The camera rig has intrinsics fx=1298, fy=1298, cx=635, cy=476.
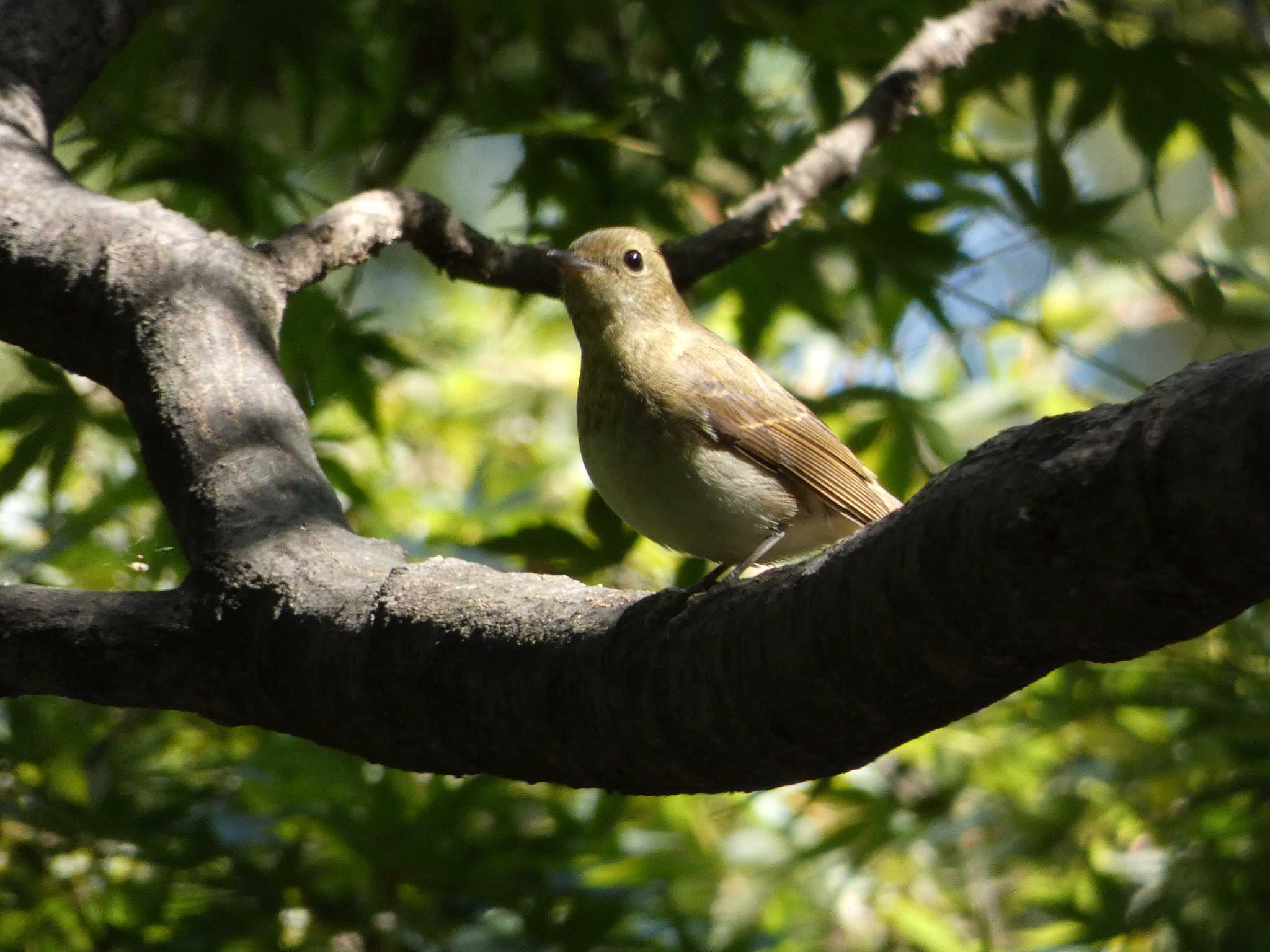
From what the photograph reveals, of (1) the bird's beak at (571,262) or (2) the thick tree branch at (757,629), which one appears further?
(1) the bird's beak at (571,262)

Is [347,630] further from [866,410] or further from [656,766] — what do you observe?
[866,410]

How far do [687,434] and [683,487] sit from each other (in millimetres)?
163

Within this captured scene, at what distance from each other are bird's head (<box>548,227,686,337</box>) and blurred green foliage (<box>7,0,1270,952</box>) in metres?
0.31

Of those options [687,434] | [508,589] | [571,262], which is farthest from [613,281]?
[508,589]

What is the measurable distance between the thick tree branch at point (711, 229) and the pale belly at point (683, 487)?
462 mm

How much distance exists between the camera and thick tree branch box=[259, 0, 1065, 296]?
2.94m

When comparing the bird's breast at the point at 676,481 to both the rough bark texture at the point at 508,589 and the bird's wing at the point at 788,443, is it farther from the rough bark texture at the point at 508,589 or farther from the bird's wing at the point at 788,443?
the rough bark texture at the point at 508,589

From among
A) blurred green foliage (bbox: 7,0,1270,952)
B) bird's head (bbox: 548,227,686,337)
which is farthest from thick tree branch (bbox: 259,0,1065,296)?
blurred green foliage (bbox: 7,0,1270,952)

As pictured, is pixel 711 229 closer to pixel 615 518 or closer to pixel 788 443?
pixel 788 443

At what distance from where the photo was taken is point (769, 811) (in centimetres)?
545

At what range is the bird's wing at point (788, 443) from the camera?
11.6 feet

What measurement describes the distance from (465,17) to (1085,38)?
1.98 m

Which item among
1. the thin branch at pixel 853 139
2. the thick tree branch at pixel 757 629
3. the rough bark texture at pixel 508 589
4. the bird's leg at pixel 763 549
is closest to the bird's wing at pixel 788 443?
the bird's leg at pixel 763 549

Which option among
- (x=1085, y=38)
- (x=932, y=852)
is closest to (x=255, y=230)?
(x=1085, y=38)
